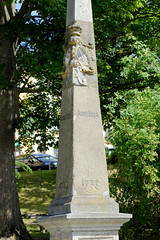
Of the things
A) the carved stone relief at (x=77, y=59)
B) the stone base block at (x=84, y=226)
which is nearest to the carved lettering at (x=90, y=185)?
the stone base block at (x=84, y=226)

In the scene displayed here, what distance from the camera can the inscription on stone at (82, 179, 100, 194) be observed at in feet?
23.6

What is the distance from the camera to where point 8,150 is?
1391cm

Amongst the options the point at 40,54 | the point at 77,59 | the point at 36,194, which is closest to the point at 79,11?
the point at 77,59

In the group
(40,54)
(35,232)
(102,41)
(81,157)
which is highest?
(102,41)

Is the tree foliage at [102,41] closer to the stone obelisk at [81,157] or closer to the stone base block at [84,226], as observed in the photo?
the stone obelisk at [81,157]

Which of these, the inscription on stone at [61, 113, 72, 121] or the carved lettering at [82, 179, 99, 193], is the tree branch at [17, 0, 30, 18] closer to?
the inscription on stone at [61, 113, 72, 121]

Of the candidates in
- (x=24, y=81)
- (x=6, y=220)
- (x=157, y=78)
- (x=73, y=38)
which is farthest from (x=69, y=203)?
(x=24, y=81)

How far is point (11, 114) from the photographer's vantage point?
46.8 feet

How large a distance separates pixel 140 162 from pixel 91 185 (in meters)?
4.14

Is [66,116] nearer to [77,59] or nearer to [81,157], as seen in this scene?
[81,157]

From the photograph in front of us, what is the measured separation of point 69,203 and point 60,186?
65 centimetres

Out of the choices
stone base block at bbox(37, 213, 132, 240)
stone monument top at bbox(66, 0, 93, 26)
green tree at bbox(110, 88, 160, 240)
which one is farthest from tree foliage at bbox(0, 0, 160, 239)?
stone base block at bbox(37, 213, 132, 240)

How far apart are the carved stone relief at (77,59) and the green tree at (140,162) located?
141 inches

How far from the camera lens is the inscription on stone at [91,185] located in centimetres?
721
